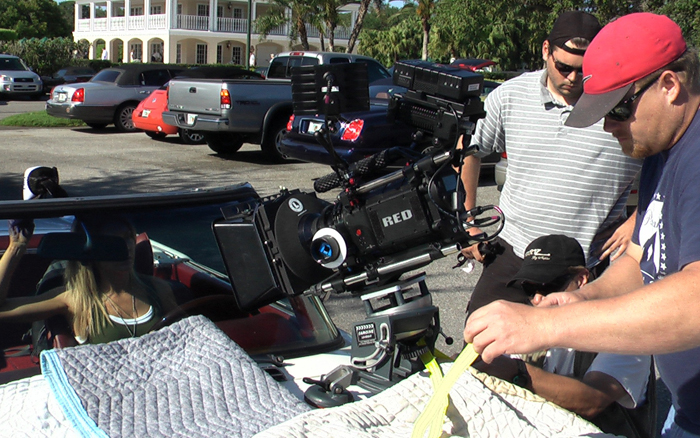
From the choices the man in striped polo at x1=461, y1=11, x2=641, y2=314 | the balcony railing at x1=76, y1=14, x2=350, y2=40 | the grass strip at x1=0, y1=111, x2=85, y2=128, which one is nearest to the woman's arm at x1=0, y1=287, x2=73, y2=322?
the man in striped polo at x1=461, y1=11, x2=641, y2=314

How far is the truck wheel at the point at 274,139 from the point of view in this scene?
13.1 meters

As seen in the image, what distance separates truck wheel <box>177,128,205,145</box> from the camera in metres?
15.0

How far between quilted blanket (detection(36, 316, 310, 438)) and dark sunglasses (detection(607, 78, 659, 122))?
1.18 metres

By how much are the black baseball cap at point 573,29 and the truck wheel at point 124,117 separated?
1482cm

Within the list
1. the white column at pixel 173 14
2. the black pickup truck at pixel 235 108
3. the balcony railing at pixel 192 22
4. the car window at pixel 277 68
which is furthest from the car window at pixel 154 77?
the balcony railing at pixel 192 22

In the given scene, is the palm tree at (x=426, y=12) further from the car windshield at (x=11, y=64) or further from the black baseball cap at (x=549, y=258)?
the black baseball cap at (x=549, y=258)

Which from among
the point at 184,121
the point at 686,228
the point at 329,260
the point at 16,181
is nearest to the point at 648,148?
the point at 686,228

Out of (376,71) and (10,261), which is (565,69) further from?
(376,71)

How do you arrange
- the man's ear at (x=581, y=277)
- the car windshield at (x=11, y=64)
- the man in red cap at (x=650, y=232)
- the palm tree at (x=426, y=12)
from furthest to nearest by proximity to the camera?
the palm tree at (x=426, y=12), the car windshield at (x=11, y=64), the man's ear at (x=581, y=277), the man in red cap at (x=650, y=232)

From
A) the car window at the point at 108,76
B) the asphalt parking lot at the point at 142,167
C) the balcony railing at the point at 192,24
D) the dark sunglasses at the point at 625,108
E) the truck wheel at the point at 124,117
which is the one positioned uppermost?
the balcony railing at the point at 192,24

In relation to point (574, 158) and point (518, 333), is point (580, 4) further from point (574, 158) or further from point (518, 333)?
point (518, 333)

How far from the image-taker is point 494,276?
3387 mm

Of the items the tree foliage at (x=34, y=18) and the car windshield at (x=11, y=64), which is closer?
the car windshield at (x=11, y=64)

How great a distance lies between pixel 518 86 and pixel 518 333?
2.15 metres
